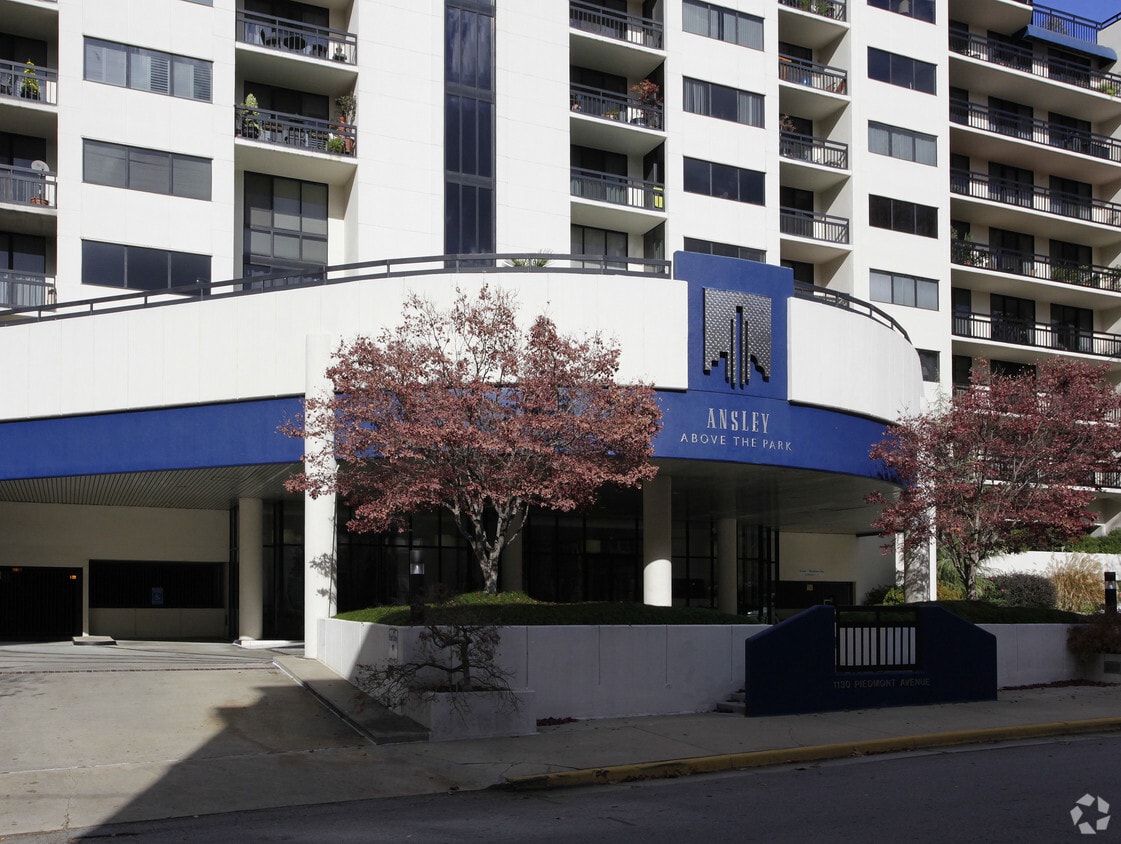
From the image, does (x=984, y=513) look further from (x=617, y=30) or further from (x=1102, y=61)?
(x=1102, y=61)

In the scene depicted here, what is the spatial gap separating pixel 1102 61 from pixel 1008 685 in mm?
45277

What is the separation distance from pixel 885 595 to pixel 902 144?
59.2 feet

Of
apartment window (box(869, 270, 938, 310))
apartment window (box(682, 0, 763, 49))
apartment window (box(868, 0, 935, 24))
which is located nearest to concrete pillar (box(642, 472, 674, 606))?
apartment window (box(869, 270, 938, 310))

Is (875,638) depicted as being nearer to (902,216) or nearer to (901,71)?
(902,216)

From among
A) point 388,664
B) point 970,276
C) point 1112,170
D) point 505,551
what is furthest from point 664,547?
point 1112,170

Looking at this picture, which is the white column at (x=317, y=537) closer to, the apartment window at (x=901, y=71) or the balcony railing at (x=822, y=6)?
the balcony railing at (x=822, y=6)

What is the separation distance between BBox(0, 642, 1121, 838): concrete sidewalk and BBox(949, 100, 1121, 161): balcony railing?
37.4 meters

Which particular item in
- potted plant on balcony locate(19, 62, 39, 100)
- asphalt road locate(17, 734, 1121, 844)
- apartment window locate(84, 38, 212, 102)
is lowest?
asphalt road locate(17, 734, 1121, 844)

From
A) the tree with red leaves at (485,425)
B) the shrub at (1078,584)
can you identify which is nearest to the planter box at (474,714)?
the tree with red leaves at (485,425)

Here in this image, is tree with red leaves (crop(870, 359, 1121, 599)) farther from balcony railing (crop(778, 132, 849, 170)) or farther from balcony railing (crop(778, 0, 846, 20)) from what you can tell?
balcony railing (crop(778, 0, 846, 20))

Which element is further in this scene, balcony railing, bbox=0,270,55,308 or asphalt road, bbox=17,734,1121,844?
balcony railing, bbox=0,270,55,308

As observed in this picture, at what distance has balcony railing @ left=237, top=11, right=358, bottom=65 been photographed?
117 ft

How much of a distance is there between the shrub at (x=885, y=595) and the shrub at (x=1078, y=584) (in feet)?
18.3

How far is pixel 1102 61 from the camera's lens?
5741 cm
